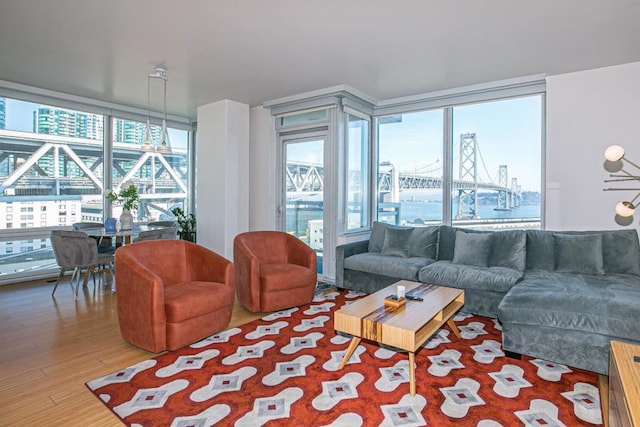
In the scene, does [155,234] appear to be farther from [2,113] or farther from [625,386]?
[625,386]

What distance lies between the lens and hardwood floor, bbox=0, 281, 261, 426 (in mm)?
2092

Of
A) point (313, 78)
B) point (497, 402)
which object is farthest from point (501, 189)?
point (497, 402)

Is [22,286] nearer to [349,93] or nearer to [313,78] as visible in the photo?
[313,78]

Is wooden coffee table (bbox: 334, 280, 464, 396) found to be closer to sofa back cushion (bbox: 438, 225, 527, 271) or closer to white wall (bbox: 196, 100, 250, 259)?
sofa back cushion (bbox: 438, 225, 527, 271)

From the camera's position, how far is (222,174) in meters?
5.49

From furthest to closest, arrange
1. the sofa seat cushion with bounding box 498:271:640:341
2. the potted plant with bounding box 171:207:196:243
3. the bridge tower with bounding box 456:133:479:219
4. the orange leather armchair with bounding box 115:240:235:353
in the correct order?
the potted plant with bounding box 171:207:196:243 → the bridge tower with bounding box 456:133:479:219 → the orange leather armchair with bounding box 115:240:235:353 → the sofa seat cushion with bounding box 498:271:640:341

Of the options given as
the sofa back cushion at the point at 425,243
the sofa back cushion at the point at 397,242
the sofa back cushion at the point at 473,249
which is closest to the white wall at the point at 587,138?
the sofa back cushion at the point at 473,249

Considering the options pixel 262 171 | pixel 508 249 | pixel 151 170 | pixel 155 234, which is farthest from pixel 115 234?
pixel 508 249

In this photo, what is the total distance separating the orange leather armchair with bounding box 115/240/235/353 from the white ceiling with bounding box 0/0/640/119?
194cm

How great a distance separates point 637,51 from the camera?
349cm

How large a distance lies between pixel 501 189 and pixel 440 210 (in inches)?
32.1

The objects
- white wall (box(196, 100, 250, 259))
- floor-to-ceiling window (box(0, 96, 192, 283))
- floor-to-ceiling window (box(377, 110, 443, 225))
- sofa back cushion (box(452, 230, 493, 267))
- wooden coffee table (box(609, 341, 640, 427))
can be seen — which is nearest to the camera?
→ wooden coffee table (box(609, 341, 640, 427))

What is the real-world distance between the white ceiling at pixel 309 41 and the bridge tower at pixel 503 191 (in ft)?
3.76

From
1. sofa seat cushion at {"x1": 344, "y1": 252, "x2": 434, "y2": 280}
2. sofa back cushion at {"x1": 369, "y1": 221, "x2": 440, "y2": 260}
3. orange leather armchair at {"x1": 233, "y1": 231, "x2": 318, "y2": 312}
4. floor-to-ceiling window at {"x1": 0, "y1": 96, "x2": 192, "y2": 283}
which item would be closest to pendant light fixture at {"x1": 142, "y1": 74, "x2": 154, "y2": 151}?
floor-to-ceiling window at {"x1": 0, "y1": 96, "x2": 192, "y2": 283}
